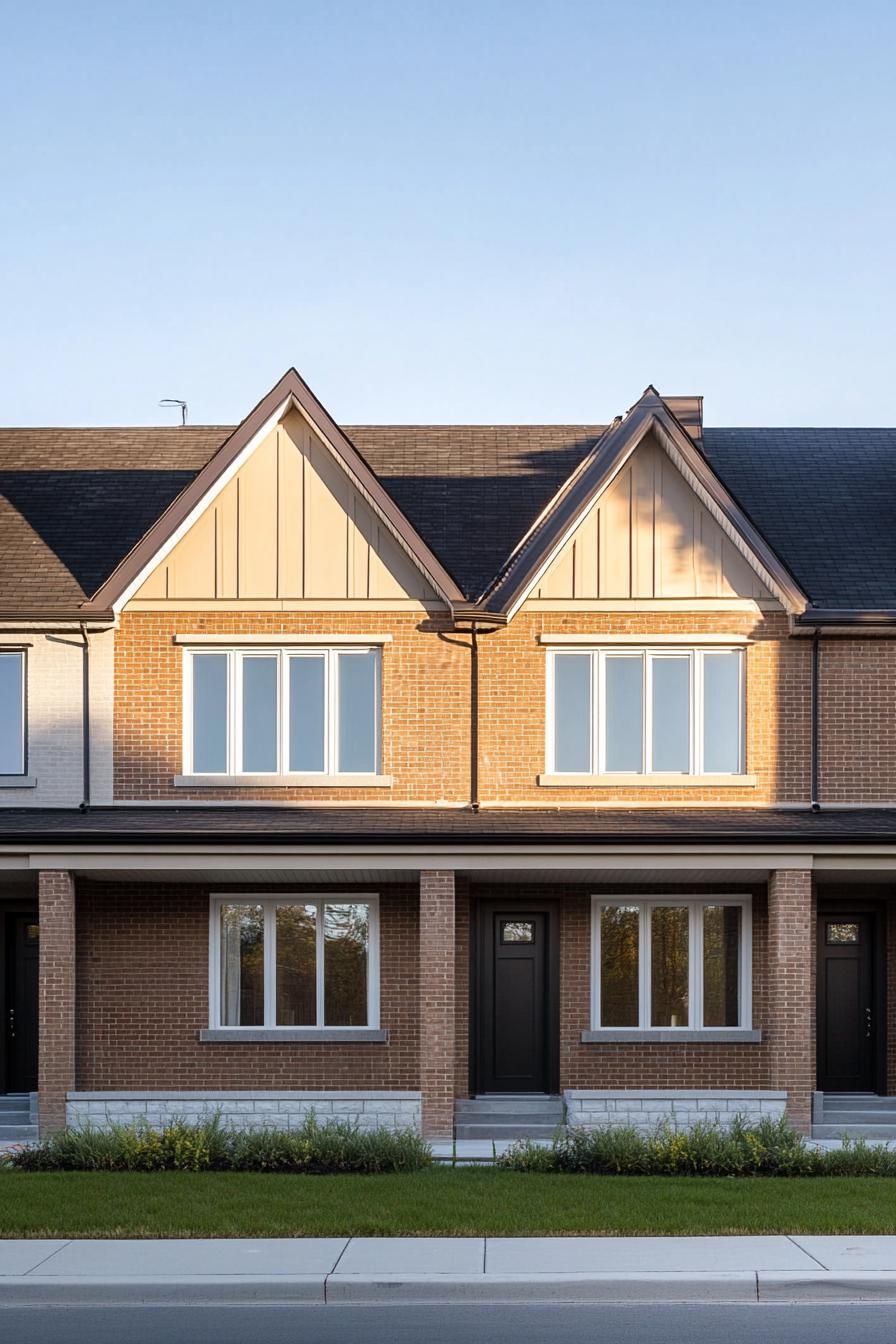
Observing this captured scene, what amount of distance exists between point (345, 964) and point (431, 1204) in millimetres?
6744

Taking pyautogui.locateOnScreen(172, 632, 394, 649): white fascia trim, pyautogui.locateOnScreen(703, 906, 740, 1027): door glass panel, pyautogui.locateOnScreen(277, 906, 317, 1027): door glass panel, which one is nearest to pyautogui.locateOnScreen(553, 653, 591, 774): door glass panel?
pyautogui.locateOnScreen(172, 632, 394, 649): white fascia trim

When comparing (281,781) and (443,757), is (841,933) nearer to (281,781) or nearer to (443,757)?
(443,757)

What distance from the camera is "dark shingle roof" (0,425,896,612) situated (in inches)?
821

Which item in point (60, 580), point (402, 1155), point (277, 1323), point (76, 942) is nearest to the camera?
point (277, 1323)

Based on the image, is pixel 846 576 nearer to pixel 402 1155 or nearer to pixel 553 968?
pixel 553 968

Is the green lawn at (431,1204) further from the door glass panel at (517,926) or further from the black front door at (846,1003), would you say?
the black front door at (846,1003)

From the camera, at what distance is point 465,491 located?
22766mm

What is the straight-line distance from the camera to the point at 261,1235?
1212cm

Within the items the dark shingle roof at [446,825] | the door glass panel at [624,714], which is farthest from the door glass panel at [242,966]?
the door glass panel at [624,714]

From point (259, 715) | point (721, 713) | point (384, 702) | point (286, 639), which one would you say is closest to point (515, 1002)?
point (384, 702)

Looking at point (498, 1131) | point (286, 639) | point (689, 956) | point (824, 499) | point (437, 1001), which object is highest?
point (824, 499)

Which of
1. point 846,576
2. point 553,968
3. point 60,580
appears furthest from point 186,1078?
point 846,576

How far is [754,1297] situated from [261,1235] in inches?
154

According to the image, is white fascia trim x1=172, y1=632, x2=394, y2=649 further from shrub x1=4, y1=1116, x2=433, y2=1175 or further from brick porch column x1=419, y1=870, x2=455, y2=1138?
shrub x1=4, y1=1116, x2=433, y2=1175
